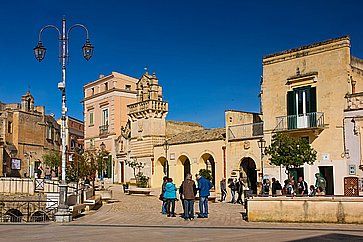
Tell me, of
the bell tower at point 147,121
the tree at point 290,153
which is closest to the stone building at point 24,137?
the bell tower at point 147,121

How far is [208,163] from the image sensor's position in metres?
39.6

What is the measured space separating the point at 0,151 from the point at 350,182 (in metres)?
34.7

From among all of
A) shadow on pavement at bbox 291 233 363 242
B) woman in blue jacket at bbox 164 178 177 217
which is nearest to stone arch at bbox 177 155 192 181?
woman in blue jacket at bbox 164 178 177 217

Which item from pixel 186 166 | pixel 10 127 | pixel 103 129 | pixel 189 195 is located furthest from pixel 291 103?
pixel 10 127

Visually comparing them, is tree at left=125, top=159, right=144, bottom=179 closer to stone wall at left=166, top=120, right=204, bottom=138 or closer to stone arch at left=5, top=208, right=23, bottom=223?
stone wall at left=166, top=120, right=204, bottom=138

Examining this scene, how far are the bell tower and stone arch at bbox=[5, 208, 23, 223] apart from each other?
14.7 metres

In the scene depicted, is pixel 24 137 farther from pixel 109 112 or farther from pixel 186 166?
pixel 186 166

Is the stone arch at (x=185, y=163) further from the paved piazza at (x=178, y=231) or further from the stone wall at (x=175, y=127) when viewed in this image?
the paved piazza at (x=178, y=231)

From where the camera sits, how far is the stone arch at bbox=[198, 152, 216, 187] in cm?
3805

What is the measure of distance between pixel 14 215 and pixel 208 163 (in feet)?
52.1

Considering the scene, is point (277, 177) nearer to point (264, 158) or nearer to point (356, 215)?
point (264, 158)

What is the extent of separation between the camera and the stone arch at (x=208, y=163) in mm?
38050

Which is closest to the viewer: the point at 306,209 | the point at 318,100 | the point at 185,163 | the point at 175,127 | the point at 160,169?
the point at 306,209

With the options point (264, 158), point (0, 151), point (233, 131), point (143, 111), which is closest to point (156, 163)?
point (143, 111)
